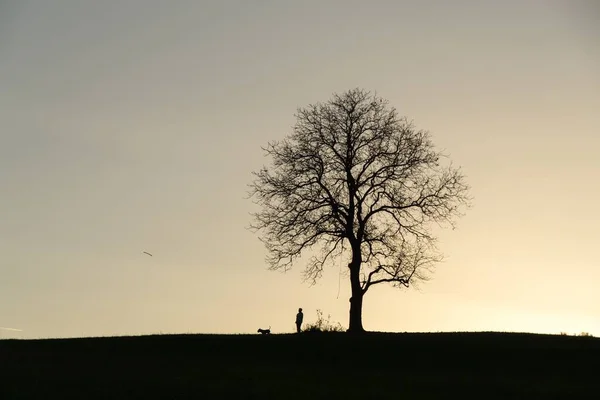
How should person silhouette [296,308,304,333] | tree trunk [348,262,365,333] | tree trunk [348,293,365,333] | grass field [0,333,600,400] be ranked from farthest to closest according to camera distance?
person silhouette [296,308,304,333], tree trunk [348,262,365,333], tree trunk [348,293,365,333], grass field [0,333,600,400]

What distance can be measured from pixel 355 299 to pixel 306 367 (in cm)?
1237

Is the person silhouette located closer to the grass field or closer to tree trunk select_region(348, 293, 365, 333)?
tree trunk select_region(348, 293, 365, 333)

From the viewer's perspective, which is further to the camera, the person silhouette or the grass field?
the person silhouette

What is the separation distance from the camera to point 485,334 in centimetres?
4503

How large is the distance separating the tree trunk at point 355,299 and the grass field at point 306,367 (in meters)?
3.46

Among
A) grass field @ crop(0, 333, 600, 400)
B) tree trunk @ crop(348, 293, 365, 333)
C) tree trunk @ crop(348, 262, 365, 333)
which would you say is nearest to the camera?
grass field @ crop(0, 333, 600, 400)

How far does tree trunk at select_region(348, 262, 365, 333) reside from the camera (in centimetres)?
4791

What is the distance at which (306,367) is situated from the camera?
36375 millimetres

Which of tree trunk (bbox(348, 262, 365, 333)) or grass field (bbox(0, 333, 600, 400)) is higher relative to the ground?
tree trunk (bbox(348, 262, 365, 333))

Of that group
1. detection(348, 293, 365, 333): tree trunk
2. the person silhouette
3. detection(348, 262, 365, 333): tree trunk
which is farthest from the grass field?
the person silhouette

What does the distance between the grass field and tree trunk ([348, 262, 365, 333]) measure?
11.4ft

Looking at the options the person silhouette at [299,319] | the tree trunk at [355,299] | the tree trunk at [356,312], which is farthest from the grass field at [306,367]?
the person silhouette at [299,319]

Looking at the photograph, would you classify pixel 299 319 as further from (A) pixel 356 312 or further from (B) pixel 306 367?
(B) pixel 306 367

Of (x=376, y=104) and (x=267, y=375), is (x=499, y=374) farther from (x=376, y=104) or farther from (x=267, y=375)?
(x=376, y=104)
